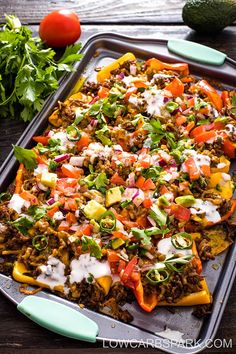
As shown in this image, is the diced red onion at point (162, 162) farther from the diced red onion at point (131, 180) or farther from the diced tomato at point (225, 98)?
the diced tomato at point (225, 98)

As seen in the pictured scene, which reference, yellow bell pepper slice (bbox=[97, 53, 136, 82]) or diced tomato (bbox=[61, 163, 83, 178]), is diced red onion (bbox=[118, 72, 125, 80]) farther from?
diced tomato (bbox=[61, 163, 83, 178])

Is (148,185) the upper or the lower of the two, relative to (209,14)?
lower

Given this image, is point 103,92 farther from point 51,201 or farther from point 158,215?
point 158,215

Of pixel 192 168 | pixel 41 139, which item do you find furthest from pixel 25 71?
pixel 192 168

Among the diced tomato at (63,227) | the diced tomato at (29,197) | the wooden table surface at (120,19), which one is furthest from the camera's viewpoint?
the wooden table surface at (120,19)

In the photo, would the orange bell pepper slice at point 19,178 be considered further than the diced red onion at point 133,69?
No

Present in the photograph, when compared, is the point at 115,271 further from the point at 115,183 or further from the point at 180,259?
the point at 115,183

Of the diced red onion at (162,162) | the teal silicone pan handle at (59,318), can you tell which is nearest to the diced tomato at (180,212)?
the diced red onion at (162,162)
